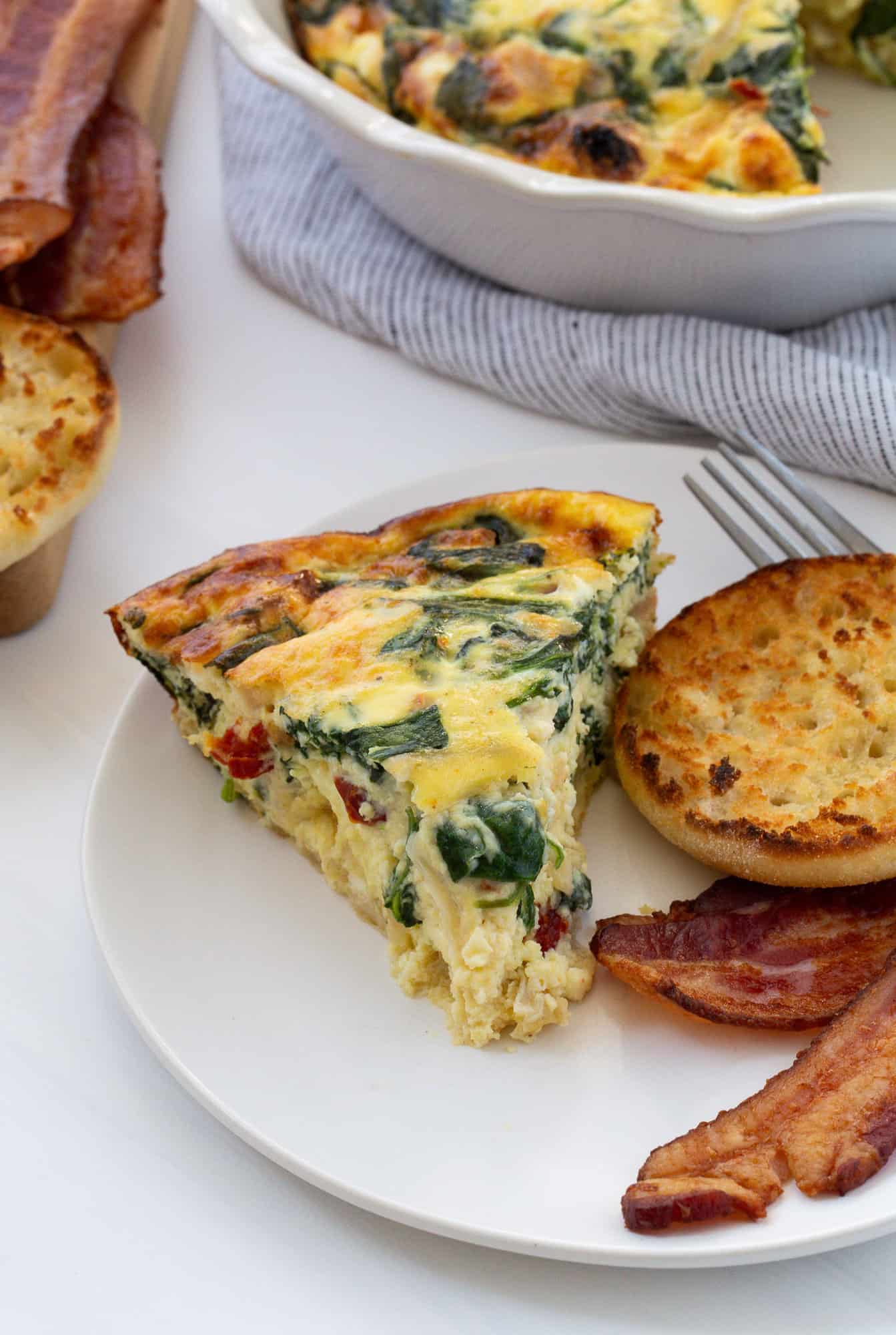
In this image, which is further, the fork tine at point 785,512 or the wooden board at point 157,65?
the wooden board at point 157,65

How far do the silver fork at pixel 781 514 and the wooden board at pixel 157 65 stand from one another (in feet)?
5.08

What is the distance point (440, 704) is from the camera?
2.21 m

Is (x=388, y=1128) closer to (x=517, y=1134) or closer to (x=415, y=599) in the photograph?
(x=517, y=1134)

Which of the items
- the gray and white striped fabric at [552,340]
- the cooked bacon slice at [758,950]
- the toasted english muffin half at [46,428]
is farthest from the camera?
the gray and white striped fabric at [552,340]

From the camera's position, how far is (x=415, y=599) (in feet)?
8.04

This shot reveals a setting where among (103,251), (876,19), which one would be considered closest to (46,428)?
(103,251)

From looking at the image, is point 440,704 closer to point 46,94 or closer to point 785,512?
point 785,512

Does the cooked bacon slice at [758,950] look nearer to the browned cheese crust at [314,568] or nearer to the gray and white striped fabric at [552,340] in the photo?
the browned cheese crust at [314,568]

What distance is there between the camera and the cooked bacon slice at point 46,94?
3236 millimetres

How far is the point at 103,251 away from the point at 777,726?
1.91 m

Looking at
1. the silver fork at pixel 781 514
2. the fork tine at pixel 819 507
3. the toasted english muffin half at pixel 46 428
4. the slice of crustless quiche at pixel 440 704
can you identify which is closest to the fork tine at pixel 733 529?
the silver fork at pixel 781 514

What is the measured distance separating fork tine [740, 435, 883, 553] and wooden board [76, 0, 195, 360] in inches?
63.5

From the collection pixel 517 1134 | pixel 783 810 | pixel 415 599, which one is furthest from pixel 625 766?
pixel 517 1134

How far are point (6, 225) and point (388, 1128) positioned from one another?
2145 mm
